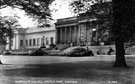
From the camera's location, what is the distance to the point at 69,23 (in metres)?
82.3

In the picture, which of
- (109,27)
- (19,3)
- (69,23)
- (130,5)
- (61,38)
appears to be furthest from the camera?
(61,38)

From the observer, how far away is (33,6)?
19078 millimetres

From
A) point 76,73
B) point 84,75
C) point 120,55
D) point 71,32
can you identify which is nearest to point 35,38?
point 71,32

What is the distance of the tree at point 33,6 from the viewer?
60.8 feet

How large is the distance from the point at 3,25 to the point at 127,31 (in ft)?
38.3

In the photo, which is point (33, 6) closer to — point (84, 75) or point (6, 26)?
point (6, 26)

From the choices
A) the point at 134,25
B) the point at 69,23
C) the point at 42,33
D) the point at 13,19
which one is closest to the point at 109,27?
the point at 134,25

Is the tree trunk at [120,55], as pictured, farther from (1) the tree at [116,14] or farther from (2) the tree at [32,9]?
(2) the tree at [32,9]

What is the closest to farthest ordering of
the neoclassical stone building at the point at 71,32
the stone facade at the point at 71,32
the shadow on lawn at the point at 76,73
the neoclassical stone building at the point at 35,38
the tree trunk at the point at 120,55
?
the shadow on lawn at the point at 76,73 → the tree trunk at the point at 120,55 → the neoclassical stone building at the point at 71,32 → the stone facade at the point at 71,32 → the neoclassical stone building at the point at 35,38

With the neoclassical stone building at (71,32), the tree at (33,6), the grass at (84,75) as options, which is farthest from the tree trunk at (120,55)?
the neoclassical stone building at (71,32)

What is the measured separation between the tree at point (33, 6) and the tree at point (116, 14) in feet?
10.5

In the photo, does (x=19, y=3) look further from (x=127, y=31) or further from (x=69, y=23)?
(x=69, y=23)

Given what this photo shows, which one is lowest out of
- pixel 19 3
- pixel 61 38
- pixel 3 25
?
pixel 61 38

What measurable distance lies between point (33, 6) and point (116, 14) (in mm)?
7167
